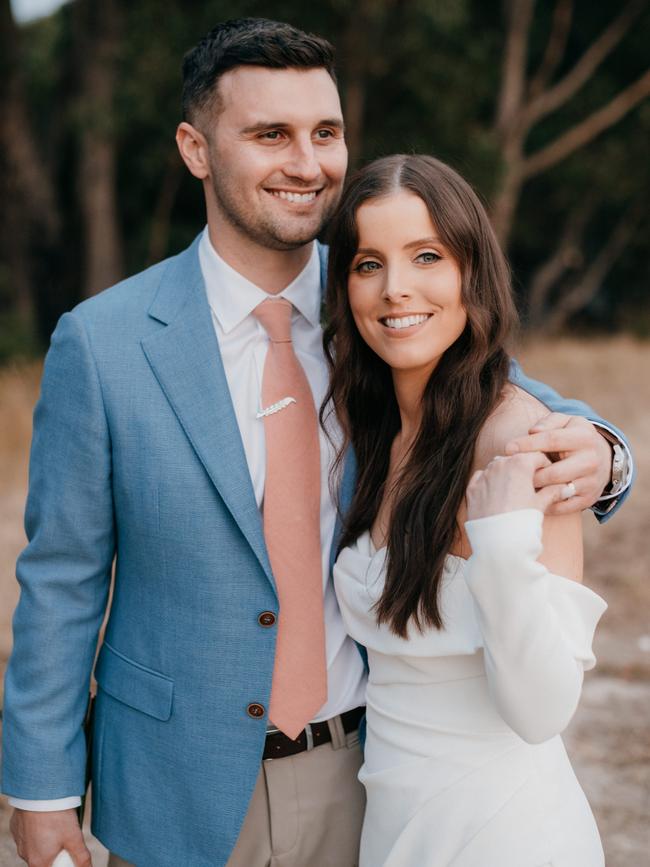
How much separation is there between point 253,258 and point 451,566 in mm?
922

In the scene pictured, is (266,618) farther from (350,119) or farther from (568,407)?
(350,119)

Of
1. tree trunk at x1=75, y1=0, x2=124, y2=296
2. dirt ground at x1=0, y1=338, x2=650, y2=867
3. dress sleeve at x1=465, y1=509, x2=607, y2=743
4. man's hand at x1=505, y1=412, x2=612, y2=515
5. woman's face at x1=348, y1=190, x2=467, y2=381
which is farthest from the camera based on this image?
tree trunk at x1=75, y1=0, x2=124, y2=296

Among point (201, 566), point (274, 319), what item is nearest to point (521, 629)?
point (201, 566)

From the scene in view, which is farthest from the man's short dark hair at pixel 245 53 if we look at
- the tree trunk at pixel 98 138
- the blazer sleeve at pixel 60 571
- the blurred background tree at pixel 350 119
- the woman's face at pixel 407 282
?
the tree trunk at pixel 98 138

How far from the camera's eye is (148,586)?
2.20 m

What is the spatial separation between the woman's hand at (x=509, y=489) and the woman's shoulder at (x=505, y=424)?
15 cm

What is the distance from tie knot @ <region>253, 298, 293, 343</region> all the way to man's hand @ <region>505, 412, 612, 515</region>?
2.31ft

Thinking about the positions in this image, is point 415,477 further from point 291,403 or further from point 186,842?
point 186,842

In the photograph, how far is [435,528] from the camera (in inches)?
79.6

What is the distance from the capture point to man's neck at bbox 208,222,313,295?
243 centimetres

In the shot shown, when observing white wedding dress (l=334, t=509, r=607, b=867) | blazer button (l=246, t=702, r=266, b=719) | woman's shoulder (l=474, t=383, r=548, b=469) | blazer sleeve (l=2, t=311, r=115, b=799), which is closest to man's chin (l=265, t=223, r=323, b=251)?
blazer sleeve (l=2, t=311, r=115, b=799)

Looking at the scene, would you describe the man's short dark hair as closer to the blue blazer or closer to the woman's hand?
the blue blazer

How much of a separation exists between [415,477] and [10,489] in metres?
Result: 5.89

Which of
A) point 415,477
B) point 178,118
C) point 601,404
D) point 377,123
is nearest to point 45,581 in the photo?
point 415,477
